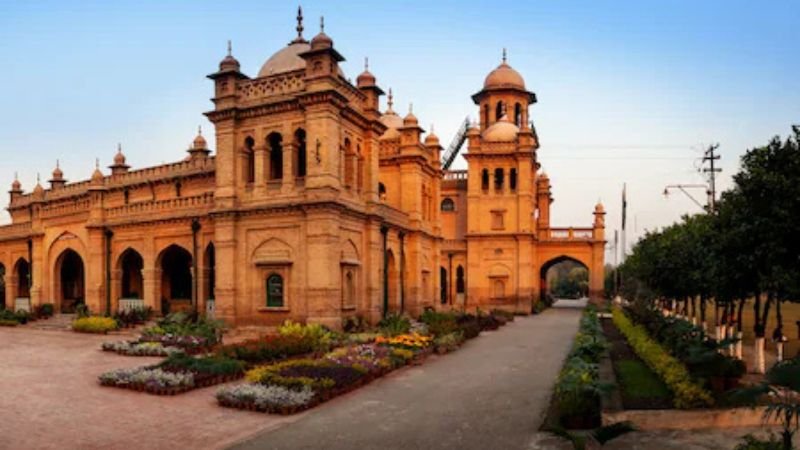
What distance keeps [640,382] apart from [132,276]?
2768 centimetres

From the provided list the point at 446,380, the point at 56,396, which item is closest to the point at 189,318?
the point at 56,396

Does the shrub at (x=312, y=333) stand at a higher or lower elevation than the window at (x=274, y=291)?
lower

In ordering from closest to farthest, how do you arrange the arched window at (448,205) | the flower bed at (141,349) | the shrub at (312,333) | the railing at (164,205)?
the shrub at (312,333) → the flower bed at (141,349) → the railing at (164,205) → the arched window at (448,205)

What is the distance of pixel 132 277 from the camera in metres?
33.9

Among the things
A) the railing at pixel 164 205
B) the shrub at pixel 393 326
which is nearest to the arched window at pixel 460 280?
the shrub at pixel 393 326

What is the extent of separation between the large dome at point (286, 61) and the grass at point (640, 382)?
709 inches

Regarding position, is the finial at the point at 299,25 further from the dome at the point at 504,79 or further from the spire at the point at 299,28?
the dome at the point at 504,79

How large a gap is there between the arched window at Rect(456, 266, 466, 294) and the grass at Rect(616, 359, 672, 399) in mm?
31465

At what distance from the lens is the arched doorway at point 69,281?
34625 mm

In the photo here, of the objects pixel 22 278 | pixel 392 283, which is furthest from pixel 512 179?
pixel 22 278

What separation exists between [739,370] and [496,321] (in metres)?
21.5

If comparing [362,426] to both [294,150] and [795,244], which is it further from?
[294,150]

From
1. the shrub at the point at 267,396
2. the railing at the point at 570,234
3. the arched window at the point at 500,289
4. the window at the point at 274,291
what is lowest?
the arched window at the point at 500,289

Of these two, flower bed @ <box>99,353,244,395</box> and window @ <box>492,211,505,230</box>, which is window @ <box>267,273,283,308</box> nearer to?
flower bed @ <box>99,353,244,395</box>
